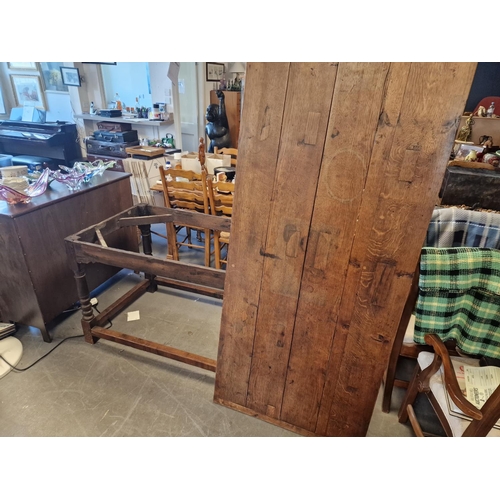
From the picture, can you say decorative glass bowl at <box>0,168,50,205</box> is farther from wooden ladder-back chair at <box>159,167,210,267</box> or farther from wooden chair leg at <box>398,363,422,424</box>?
wooden chair leg at <box>398,363,422,424</box>

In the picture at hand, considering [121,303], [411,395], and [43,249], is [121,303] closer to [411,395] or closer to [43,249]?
[43,249]

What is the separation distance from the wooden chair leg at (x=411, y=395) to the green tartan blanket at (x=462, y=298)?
24 centimetres

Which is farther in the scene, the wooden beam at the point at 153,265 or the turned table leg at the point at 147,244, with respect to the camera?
the turned table leg at the point at 147,244

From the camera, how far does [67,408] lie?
1.69m

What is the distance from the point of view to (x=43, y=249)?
1.96m

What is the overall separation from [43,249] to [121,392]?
994mm

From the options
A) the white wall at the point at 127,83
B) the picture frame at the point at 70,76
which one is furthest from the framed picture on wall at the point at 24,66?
the white wall at the point at 127,83

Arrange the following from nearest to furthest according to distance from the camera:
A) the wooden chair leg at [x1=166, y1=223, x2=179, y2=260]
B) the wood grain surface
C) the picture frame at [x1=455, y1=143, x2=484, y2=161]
Answer: the wood grain surface < the wooden chair leg at [x1=166, y1=223, x2=179, y2=260] < the picture frame at [x1=455, y1=143, x2=484, y2=161]

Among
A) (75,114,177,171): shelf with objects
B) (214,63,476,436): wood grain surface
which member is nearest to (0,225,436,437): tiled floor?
(214,63,476,436): wood grain surface

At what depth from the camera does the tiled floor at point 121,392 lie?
63.3 inches

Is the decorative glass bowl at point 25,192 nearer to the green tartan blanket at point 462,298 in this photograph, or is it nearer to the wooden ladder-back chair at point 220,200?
the wooden ladder-back chair at point 220,200

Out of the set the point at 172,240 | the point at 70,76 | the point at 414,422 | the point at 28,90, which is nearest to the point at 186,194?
the point at 172,240

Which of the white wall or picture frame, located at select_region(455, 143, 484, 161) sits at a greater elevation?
the white wall

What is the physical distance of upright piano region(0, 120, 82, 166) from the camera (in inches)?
208
